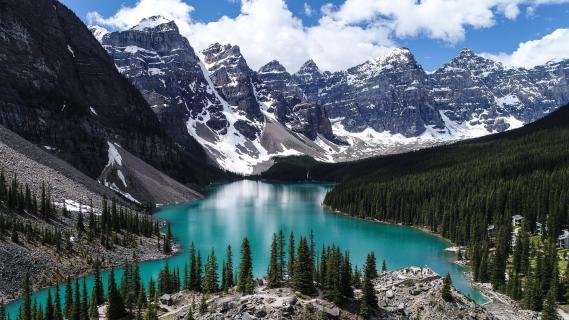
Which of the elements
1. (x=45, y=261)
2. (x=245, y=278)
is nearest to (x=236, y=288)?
(x=245, y=278)

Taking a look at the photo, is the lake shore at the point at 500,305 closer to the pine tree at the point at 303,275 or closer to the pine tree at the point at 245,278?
the pine tree at the point at 303,275

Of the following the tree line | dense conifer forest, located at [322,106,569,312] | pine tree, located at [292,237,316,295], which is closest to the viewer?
pine tree, located at [292,237,316,295]

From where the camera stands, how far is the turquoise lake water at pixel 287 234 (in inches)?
3371

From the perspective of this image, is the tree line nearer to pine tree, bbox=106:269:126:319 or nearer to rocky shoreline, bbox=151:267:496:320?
pine tree, bbox=106:269:126:319

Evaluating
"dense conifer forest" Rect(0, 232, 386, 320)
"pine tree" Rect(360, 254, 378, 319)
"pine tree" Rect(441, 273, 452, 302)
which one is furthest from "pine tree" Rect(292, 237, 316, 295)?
"pine tree" Rect(441, 273, 452, 302)

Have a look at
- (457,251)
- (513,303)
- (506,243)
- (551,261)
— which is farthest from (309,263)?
(457,251)

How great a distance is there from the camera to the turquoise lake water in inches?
3371

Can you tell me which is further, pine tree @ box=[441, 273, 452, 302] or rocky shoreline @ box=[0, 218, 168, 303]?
rocky shoreline @ box=[0, 218, 168, 303]

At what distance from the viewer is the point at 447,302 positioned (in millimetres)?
49125

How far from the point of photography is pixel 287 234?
116125mm

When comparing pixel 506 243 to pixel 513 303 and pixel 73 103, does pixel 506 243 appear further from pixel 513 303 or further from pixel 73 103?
pixel 73 103

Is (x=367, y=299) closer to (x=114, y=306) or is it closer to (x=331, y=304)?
(x=331, y=304)

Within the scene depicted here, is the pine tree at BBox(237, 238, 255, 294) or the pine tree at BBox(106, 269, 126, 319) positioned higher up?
the pine tree at BBox(237, 238, 255, 294)

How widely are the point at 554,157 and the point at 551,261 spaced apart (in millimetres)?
89407
